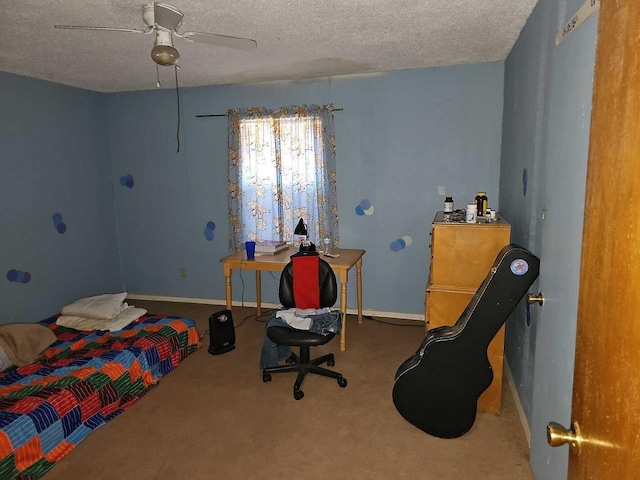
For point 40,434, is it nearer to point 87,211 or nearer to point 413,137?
point 87,211

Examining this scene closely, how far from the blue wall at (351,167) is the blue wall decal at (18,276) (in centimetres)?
121

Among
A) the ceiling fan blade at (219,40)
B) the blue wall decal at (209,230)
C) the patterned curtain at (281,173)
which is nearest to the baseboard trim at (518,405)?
the patterned curtain at (281,173)

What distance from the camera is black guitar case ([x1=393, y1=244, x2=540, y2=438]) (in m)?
2.01

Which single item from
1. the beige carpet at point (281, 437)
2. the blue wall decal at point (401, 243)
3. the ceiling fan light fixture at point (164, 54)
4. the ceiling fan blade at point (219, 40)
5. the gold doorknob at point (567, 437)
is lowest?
the beige carpet at point (281, 437)

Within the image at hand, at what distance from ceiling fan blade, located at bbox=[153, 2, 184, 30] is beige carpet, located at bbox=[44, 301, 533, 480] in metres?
2.35

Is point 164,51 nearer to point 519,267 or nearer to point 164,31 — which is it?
point 164,31

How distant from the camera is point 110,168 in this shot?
4.90 meters

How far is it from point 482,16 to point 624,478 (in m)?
2.68

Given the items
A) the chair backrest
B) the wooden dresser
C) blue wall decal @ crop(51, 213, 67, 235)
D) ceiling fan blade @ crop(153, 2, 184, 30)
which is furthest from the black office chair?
blue wall decal @ crop(51, 213, 67, 235)

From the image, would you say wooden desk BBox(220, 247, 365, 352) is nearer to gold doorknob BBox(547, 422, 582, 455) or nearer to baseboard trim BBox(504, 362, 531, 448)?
→ baseboard trim BBox(504, 362, 531, 448)

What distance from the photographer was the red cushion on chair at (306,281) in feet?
9.91

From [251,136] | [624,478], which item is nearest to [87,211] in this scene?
[251,136]

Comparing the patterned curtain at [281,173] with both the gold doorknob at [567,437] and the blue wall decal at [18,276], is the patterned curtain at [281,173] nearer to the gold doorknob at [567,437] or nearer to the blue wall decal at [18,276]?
the blue wall decal at [18,276]

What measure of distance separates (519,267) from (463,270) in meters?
0.59
